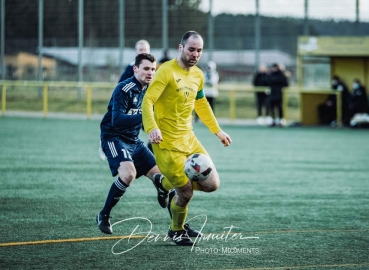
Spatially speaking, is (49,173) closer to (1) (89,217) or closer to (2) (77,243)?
(1) (89,217)

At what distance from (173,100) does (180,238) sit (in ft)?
3.95

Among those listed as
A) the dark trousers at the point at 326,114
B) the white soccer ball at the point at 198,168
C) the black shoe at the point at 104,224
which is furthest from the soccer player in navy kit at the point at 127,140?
the dark trousers at the point at 326,114

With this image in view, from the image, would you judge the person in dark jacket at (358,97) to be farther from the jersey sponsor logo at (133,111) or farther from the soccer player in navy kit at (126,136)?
the jersey sponsor logo at (133,111)

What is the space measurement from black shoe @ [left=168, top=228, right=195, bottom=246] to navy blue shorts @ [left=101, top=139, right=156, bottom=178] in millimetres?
918

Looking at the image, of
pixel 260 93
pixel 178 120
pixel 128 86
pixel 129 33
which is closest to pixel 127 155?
pixel 128 86

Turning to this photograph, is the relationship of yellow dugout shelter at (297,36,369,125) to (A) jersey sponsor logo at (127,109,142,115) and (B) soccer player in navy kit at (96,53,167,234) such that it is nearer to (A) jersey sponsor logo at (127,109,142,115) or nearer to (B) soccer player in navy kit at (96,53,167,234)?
(B) soccer player in navy kit at (96,53,167,234)

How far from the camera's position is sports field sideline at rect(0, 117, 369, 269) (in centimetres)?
628

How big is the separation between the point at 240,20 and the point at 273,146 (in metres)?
14.3

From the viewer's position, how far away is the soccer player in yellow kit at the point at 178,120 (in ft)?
22.5

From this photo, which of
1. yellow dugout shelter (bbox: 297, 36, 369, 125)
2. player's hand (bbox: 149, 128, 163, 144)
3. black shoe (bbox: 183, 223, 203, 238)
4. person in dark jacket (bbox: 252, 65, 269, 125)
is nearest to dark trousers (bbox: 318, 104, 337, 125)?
yellow dugout shelter (bbox: 297, 36, 369, 125)

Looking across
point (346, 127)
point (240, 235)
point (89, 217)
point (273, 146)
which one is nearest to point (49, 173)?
point (89, 217)

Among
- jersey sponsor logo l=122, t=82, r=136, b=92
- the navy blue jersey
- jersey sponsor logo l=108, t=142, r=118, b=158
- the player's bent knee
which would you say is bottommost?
the player's bent knee

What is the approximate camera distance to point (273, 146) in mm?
18359

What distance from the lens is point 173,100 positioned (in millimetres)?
6980
